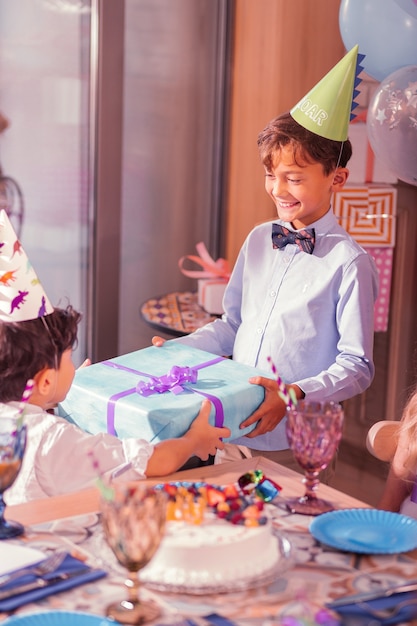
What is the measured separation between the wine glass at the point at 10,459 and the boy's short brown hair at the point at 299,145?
3.29 ft

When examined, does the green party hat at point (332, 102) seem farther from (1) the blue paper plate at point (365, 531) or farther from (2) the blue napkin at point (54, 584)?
(2) the blue napkin at point (54, 584)

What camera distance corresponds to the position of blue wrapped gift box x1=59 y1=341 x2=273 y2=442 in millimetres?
1733

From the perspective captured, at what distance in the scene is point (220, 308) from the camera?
10.8ft

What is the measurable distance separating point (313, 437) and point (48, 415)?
48 cm

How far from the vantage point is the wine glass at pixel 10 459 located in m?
1.35

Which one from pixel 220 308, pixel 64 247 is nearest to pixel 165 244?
pixel 64 247

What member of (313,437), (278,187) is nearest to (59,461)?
(313,437)

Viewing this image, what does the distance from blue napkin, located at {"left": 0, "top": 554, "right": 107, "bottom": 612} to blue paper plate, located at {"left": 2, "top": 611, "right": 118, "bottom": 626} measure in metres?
0.05

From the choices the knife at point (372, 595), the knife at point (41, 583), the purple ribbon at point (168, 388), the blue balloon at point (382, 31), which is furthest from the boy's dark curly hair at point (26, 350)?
the blue balloon at point (382, 31)

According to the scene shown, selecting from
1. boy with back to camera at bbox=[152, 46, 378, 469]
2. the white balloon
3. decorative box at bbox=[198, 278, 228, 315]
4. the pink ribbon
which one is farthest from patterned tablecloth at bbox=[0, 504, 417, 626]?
the pink ribbon

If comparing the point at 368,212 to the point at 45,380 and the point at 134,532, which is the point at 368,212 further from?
the point at 134,532

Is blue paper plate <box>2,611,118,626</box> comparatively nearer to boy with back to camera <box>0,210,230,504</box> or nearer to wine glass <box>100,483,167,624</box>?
wine glass <box>100,483,167,624</box>

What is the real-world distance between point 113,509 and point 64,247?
2657 mm

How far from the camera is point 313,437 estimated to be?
4.74 ft
